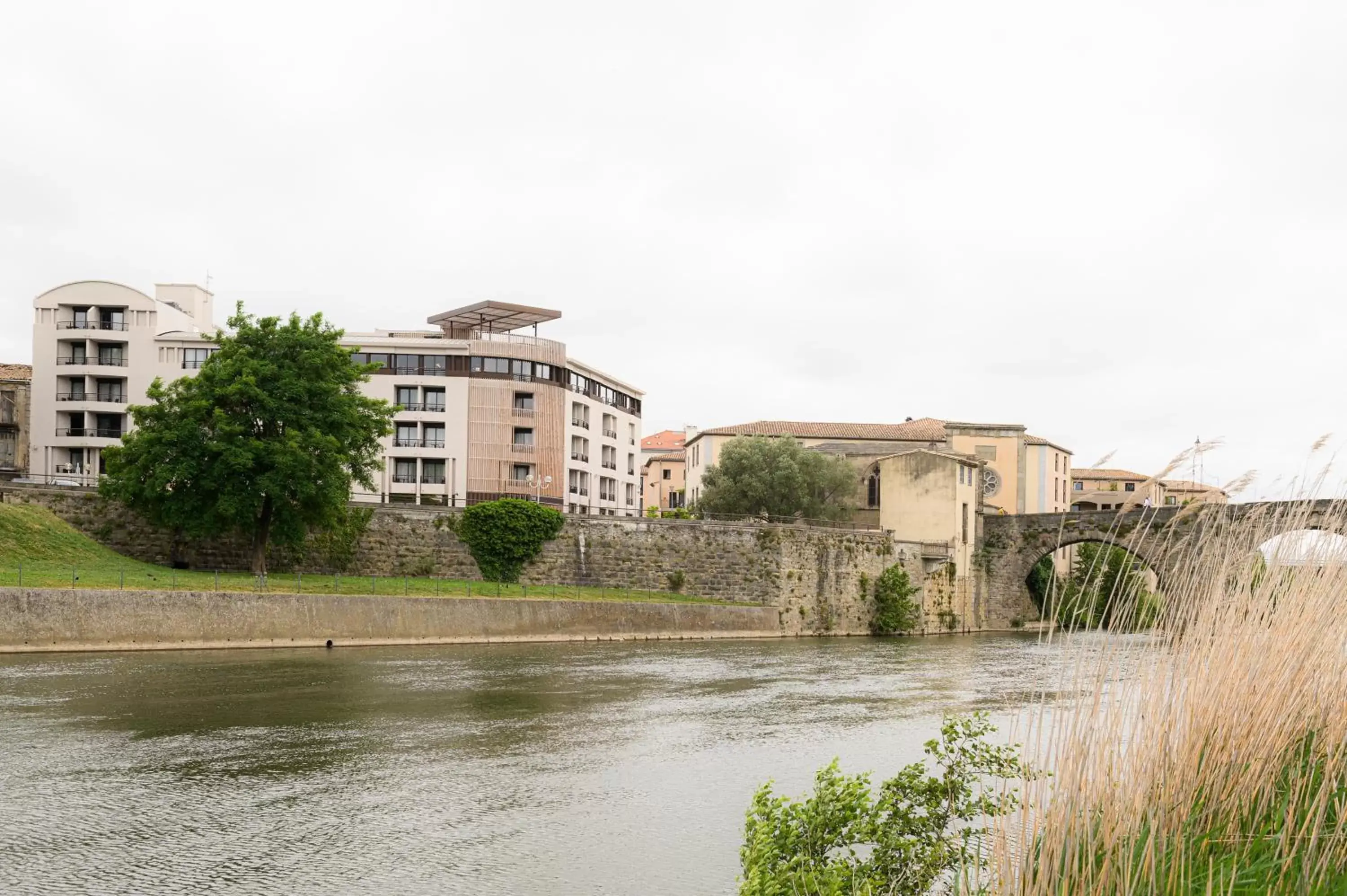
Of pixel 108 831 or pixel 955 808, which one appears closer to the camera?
pixel 955 808

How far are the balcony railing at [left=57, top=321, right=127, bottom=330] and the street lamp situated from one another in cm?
2603

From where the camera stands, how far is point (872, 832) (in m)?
7.94

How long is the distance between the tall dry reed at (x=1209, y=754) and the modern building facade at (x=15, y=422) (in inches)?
3241

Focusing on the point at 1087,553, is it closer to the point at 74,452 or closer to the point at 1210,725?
the point at 74,452

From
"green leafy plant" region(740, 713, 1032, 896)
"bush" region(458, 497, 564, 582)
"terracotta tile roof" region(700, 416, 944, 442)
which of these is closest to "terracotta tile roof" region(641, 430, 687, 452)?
"terracotta tile roof" region(700, 416, 944, 442)

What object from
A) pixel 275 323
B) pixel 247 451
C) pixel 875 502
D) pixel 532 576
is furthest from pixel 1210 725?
pixel 875 502

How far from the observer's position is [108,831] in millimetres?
12578

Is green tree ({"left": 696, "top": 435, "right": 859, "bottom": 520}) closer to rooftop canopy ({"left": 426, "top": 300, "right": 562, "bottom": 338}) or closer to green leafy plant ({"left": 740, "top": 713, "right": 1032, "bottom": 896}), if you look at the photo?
rooftop canopy ({"left": 426, "top": 300, "right": 562, "bottom": 338})

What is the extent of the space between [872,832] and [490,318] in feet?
217

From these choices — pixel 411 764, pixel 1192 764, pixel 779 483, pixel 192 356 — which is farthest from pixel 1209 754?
pixel 192 356

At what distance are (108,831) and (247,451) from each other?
3194 cm

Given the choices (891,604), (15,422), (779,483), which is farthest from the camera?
(15,422)

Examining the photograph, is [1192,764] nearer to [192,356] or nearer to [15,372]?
[192,356]

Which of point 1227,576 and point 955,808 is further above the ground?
point 1227,576
